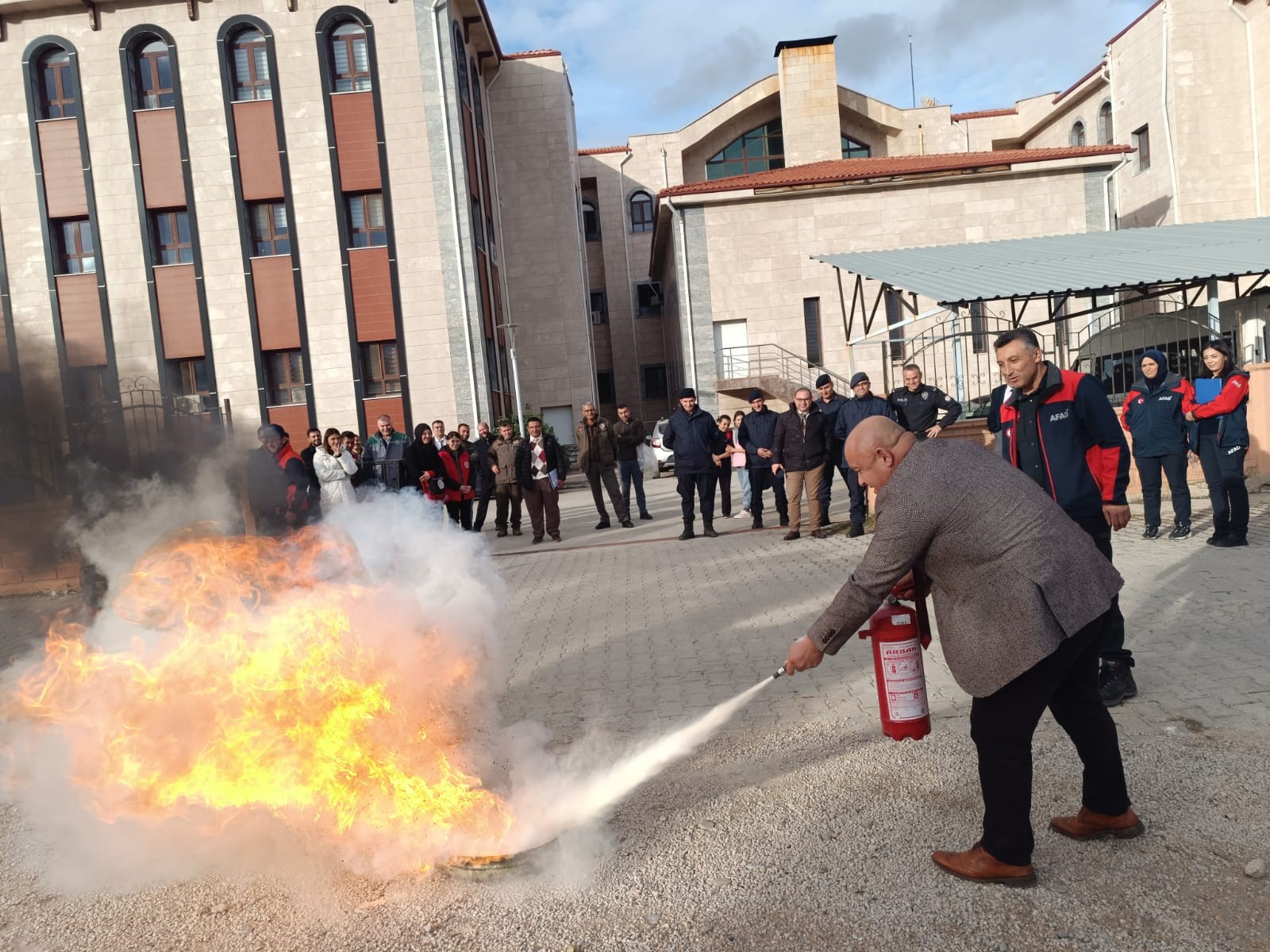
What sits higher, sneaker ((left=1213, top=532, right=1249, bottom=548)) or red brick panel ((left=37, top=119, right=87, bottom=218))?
red brick panel ((left=37, top=119, right=87, bottom=218))

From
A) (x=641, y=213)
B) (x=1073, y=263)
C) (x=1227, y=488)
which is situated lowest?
(x=1227, y=488)

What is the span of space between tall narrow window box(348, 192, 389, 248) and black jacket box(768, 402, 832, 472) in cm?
1641

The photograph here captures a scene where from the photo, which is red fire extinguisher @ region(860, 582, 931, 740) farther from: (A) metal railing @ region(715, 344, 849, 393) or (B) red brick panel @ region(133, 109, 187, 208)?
(B) red brick panel @ region(133, 109, 187, 208)

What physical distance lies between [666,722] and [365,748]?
198 centimetres

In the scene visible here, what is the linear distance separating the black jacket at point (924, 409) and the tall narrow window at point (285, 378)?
18517 mm

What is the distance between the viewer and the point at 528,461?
528 inches

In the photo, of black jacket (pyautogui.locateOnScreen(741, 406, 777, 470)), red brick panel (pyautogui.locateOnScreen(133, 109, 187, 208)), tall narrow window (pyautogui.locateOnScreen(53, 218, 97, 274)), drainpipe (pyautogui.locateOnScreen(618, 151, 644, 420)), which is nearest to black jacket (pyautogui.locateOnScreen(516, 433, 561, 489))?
black jacket (pyautogui.locateOnScreen(741, 406, 777, 470))

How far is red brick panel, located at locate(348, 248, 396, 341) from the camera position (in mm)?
24062

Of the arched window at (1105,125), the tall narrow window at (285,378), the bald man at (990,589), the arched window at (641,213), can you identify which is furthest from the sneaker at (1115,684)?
the arched window at (641,213)

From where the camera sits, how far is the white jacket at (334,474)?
10.1m

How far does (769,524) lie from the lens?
13.5 metres

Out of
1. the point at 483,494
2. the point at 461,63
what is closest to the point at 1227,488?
the point at 483,494

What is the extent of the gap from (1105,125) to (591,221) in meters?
20.8

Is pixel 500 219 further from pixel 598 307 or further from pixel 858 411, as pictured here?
pixel 858 411
